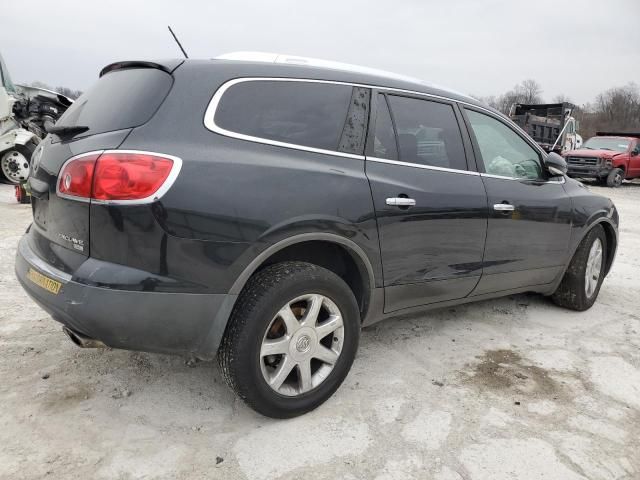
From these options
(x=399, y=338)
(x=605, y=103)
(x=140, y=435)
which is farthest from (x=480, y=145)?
(x=605, y=103)

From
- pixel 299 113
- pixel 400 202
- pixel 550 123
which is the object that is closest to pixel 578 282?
pixel 400 202

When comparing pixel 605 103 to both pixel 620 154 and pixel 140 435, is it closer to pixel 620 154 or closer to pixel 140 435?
pixel 620 154

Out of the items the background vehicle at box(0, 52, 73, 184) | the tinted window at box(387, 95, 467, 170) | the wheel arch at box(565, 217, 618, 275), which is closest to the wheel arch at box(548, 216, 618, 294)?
the wheel arch at box(565, 217, 618, 275)

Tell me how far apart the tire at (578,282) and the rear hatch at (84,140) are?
3582mm

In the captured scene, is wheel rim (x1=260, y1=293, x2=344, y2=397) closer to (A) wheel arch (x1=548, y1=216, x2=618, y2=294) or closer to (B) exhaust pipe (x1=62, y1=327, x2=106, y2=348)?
(B) exhaust pipe (x1=62, y1=327, x2=106, y2=348)

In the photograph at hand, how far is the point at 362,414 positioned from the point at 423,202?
121cm

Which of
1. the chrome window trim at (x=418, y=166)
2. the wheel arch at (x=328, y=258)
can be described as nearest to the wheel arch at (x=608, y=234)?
the chrome window trim at (x=418, y=166)

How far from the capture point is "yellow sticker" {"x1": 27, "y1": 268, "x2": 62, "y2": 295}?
7.26 ft

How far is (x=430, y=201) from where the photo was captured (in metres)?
2.99

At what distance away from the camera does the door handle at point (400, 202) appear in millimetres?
2780

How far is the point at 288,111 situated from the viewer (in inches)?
100.0

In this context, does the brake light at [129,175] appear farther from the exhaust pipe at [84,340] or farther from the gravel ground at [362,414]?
the gravel ground at [362,414]

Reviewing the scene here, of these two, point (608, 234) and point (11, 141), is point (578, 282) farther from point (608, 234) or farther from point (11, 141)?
point (11, 141)

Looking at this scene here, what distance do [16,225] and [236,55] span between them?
5396 mm
